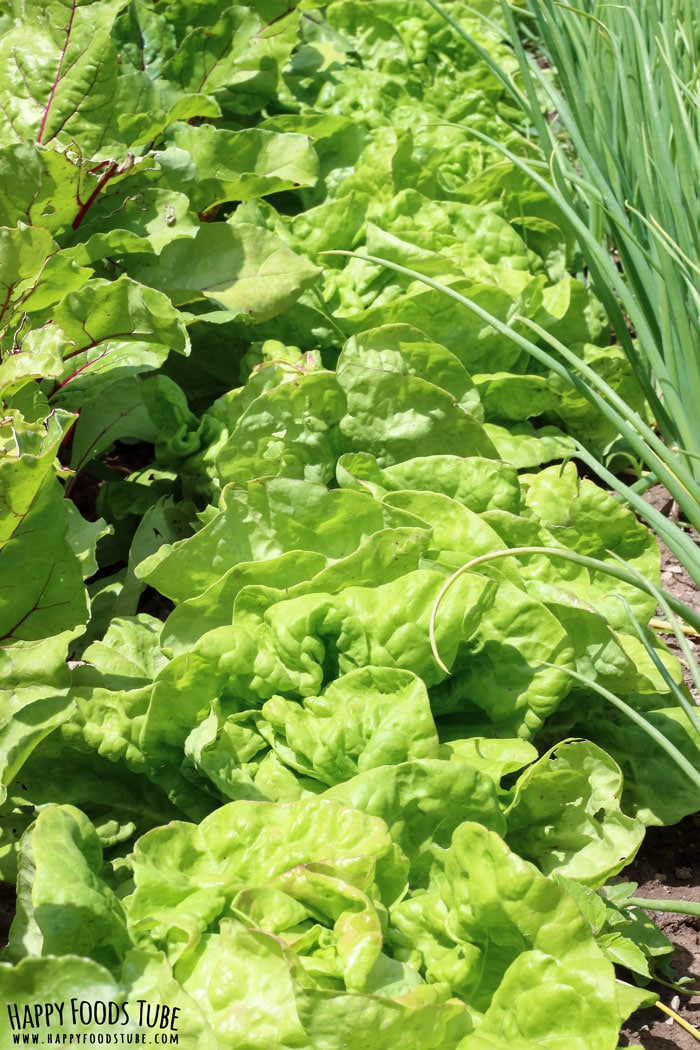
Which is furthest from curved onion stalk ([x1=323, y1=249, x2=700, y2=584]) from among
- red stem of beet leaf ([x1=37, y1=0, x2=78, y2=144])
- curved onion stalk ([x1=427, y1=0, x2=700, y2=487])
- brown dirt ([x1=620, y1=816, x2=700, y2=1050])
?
red stem of beet leaf ([x1=37, y1=0, x2=78, y2=144])

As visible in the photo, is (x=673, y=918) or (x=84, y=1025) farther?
(x=673, y=918)

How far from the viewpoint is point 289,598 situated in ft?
4.80

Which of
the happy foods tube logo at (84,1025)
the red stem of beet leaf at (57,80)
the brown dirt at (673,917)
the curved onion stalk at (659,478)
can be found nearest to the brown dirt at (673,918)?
the brown dirt at (673,917)

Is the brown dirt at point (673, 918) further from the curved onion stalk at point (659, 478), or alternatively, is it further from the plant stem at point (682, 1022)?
the curved onion stalk at point (659, 478)

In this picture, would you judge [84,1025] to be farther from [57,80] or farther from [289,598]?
[57,80]

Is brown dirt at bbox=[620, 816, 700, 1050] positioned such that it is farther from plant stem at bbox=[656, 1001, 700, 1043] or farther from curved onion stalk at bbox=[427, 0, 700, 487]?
curved onion stalk at bbox=[427, 0, 700, 487]

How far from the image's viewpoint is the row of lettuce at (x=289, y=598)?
1.13 m

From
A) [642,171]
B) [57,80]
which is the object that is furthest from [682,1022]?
[57,80]

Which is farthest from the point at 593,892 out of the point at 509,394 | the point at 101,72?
the point at 101,72

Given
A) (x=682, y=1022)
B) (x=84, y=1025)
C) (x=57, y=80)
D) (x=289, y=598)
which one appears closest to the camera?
(x=84, y=1025)

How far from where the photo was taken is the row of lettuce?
1.13 m

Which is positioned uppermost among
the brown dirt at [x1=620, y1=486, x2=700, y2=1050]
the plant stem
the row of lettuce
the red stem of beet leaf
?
the red stem of beet leaf

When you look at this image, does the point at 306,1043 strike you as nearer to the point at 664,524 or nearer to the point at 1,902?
the point at 1,902

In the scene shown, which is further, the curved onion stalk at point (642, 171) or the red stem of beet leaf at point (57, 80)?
the red stem of beet leaf at point (57, 80)
